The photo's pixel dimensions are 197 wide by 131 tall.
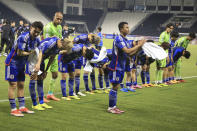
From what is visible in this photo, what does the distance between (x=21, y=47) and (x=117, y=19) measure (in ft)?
226

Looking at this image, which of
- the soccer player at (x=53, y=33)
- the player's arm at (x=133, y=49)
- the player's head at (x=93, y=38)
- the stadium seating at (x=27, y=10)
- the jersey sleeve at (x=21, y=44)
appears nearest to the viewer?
the jersey sleeve at (x=21, y=44)

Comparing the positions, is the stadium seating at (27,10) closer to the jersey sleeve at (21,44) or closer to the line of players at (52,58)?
the line of players at (52,58)

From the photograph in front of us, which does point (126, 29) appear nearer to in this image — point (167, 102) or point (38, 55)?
point (38, 55)

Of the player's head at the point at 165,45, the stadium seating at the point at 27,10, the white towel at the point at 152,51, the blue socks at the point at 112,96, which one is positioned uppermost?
the stadium seating at the point at 27,10

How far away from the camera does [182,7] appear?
67938 millimetres

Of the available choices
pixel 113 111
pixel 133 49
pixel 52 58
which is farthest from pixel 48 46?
pixel 113 111

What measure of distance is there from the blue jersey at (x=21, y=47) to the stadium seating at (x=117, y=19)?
6461cm

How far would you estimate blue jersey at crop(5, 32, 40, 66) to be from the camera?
671cm

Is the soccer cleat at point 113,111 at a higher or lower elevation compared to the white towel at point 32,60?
lower

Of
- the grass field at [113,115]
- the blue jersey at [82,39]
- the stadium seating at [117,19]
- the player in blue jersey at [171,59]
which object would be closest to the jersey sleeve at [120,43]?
the grass field at [113,115]

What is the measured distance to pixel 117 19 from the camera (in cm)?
7444

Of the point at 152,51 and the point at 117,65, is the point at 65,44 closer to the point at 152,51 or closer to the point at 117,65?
the point at 117,65

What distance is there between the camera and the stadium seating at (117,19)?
71.5m

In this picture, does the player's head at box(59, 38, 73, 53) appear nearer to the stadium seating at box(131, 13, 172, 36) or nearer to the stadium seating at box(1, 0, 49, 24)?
the stadium seating at box(131, 13, 172, 36)
